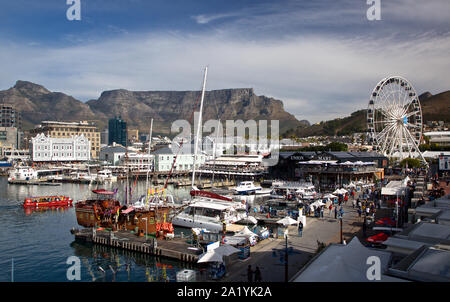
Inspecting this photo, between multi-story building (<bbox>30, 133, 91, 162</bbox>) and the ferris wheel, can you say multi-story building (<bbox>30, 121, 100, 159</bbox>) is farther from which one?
the ferris wheel

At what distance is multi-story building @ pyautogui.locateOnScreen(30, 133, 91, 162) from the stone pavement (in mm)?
98473

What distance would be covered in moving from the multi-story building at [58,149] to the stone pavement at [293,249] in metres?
98.5

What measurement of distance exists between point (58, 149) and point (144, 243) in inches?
3928

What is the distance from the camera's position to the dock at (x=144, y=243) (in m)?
22.0

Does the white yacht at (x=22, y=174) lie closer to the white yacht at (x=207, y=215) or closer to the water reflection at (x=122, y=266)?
the white yacht at (x=207, y=215)

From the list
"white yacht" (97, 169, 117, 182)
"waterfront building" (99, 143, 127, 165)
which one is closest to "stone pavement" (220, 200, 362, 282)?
"white yacht" (97, 169, 117, 182)

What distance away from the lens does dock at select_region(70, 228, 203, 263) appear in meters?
22.0

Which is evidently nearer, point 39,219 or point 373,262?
point 373,262

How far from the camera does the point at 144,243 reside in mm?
24516

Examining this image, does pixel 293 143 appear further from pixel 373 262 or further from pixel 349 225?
pixel 373 262

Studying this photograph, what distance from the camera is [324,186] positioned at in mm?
55219

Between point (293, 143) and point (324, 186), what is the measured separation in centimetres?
8754
